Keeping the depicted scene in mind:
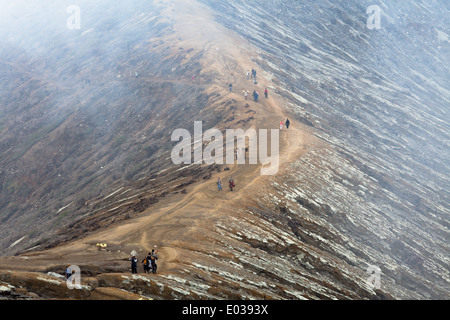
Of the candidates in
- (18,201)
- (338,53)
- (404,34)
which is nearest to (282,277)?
(18,201)

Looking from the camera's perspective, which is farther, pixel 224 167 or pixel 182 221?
pixel 224 167

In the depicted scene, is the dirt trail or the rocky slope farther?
the rocky slope

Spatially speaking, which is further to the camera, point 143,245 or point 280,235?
point 280,235

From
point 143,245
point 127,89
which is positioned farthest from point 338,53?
point 143,245

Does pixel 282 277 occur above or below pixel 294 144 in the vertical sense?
below

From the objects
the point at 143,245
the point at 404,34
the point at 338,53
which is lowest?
the point at 143,245

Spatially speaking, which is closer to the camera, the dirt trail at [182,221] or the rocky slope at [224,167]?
the dirt trail at [182,221]

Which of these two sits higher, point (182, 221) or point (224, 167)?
point (224, 167)

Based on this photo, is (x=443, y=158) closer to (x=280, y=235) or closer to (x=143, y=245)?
(x=280, y=235)
